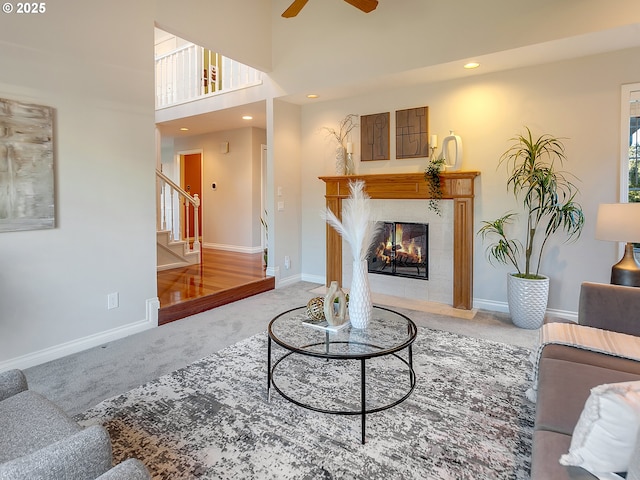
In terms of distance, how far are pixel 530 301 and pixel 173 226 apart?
5.04 meters

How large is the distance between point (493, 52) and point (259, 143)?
4550 millimetres

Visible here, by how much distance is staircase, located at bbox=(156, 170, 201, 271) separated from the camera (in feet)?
18.9

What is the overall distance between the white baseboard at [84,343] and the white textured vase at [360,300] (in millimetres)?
2225

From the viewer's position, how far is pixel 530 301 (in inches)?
138

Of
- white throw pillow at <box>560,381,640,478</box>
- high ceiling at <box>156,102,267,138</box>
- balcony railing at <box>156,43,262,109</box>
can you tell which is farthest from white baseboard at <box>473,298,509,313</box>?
balcony railing at <box>156,43,262,109</box>

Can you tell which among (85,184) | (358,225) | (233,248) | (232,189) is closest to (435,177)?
(358,225)

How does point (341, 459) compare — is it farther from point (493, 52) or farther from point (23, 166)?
point (493, 52)

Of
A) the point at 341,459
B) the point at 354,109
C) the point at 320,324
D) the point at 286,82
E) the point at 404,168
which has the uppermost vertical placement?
the point at 286,82

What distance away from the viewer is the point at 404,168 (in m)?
4.59

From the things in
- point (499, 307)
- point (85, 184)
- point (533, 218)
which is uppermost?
point (85, 184)

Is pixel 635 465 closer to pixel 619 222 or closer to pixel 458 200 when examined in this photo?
pixel 619 222

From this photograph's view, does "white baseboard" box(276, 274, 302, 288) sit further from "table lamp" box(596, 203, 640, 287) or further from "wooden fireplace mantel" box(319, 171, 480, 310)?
"table lamp" box(596, 203, 640, 287)

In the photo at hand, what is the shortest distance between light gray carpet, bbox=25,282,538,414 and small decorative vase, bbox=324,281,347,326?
1277 mm

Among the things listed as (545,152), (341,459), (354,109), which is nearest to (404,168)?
(354,109)
